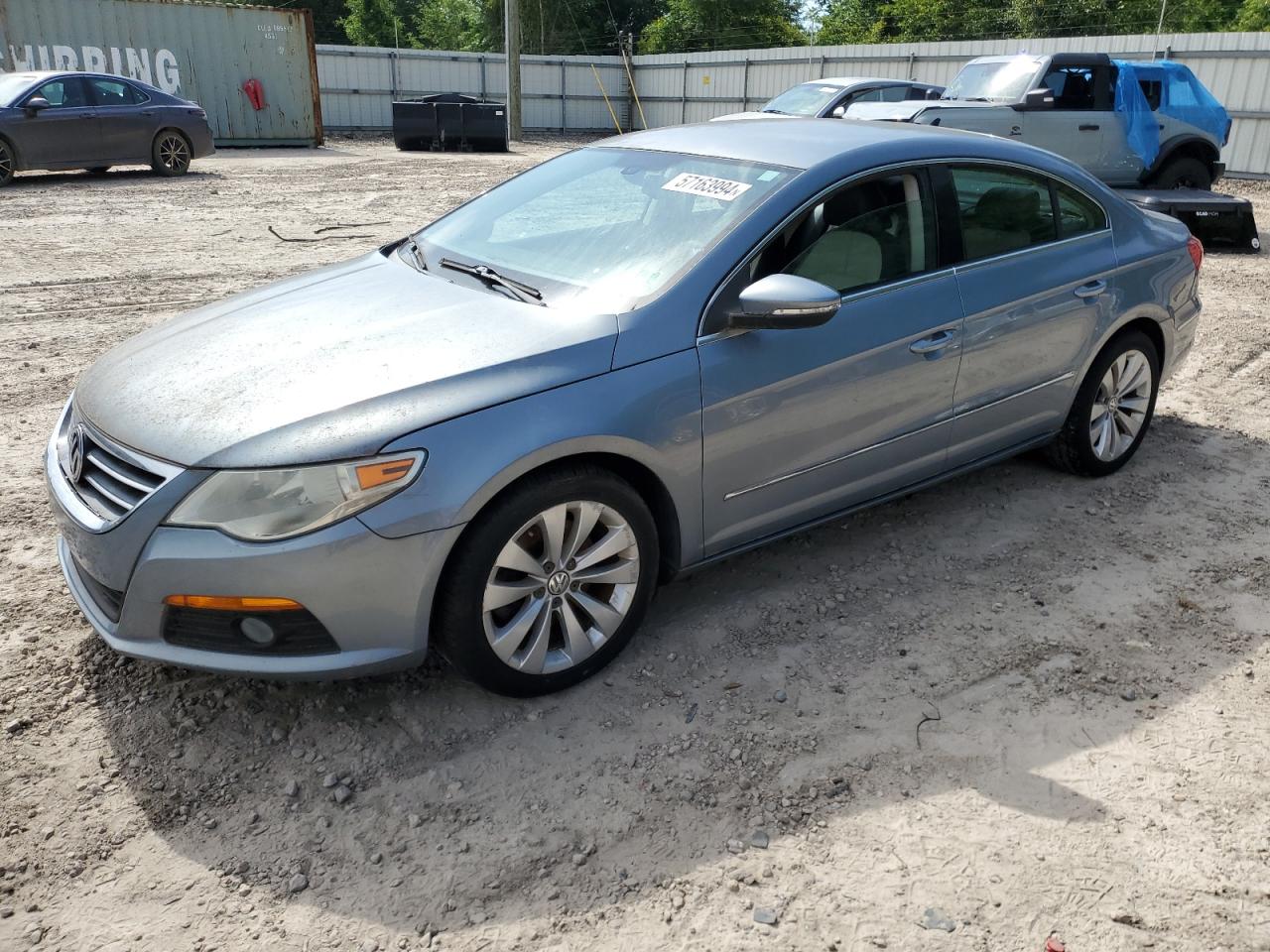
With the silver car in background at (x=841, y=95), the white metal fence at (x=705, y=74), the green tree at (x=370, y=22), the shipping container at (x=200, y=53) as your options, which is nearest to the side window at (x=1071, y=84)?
the silver car in background at (x=841, y=95)

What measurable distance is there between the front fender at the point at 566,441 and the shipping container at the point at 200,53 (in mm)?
22151

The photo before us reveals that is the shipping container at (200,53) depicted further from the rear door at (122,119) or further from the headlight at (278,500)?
the headlight at (278,500)

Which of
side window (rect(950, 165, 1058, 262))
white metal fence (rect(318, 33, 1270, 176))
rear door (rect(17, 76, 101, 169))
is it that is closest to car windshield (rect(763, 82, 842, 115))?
white metal fence (rect(318, 33, 1270, 176))

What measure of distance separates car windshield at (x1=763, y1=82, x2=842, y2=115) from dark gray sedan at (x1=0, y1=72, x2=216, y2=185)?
8.71 meters

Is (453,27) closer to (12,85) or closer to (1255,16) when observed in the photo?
(1255,16)

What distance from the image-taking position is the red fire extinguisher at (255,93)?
74.8 feet

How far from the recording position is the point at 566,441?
299 cm

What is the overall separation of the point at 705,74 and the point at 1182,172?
1825 centimetres

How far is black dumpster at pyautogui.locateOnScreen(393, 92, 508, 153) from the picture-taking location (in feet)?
75.5

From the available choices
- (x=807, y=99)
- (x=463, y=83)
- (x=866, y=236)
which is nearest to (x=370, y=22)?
(x=463, y=83)

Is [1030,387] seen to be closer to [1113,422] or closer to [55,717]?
[1113,422]

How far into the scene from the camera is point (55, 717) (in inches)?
123

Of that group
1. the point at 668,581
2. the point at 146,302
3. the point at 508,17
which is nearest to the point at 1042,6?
the point at 508,17

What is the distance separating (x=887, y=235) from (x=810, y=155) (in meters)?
0.41
